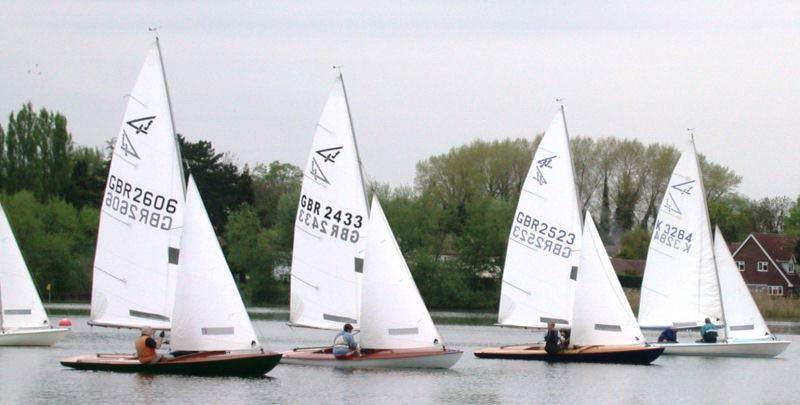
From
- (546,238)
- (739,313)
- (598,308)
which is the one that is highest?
(546,238)

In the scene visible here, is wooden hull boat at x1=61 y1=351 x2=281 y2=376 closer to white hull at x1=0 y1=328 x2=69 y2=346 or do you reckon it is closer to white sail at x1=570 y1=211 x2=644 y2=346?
white hull at x1=0 y1=328 x2=69 y2=346

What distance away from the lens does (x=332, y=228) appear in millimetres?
38438

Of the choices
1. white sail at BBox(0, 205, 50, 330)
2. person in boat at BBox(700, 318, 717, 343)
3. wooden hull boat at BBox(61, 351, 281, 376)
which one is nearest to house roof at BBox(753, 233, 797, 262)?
person in boat at BBox(700, 318, 717, 343)

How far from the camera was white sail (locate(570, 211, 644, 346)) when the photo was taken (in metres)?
40.7

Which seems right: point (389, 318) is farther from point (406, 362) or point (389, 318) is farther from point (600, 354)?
point (600, 354)

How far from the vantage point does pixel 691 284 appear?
4806 cm

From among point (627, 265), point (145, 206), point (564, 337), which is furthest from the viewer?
point (627, 265)

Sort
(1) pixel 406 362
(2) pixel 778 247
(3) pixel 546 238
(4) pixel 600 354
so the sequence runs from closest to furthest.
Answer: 1. (1) pixel 406 362
2. (4) pixel 600 354
3. (3) pixel 546 238
4. (2) pixel 778 247

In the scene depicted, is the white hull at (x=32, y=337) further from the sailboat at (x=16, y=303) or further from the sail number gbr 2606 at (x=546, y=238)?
the sail number gbr 2606 at (x=546, y=238)

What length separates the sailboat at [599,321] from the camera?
133 feet

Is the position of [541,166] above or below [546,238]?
above

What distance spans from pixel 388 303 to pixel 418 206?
170ft

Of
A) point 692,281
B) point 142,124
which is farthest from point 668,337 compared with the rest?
point 142,124

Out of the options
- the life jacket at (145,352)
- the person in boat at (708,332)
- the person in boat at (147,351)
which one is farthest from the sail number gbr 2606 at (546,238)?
the life jacket at (145,352)
